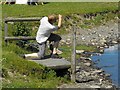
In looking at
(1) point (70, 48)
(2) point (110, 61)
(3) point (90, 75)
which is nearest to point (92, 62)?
(2) point (110, 61)

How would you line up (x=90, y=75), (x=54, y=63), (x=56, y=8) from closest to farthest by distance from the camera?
(x=54, y=63) → (x=90, y=75) → (x=56, y=8)

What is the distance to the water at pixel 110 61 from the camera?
25953 mm

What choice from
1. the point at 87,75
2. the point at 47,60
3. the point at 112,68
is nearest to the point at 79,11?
the point at 112,68

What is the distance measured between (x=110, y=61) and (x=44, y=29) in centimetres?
1058

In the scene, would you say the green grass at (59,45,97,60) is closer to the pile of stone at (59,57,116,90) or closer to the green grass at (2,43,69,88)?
the pile of stone at (59,57,116,90)

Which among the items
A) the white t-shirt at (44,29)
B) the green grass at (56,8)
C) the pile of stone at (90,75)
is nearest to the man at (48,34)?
the white t-shirt at (44,29)

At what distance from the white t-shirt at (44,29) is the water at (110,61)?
4.84 m

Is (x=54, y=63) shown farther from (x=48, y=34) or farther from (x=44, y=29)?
(x=44, y=29)

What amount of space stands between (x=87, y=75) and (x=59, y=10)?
20.6m

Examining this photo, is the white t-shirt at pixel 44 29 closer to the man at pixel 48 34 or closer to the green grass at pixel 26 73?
the man at pixel 48 34

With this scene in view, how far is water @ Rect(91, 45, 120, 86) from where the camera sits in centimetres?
2595

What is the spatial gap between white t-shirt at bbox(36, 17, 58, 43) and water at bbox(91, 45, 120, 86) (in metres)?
4.84

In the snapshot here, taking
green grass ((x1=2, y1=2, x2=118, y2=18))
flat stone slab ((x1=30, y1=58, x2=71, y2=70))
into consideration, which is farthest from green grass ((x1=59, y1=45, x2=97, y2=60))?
flat stone slab ((x1=30, y1=58, x2=71, y2=70))

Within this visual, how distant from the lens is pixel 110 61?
98.4 feet
